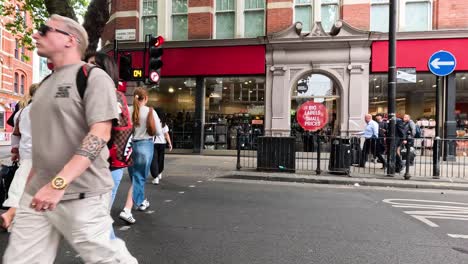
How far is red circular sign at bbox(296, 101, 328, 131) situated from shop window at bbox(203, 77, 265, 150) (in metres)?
2.52

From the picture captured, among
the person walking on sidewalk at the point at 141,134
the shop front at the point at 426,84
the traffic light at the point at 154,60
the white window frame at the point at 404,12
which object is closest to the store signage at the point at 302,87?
the shop front at the point at 426,84

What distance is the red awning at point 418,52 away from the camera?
13820 mm

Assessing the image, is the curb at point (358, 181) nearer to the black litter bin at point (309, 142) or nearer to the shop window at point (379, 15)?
the black litter bin at point (309, 142)

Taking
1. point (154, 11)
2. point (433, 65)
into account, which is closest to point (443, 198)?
point (433, 65)

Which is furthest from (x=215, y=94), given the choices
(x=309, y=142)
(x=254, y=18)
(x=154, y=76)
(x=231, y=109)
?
(x=154, y=76)

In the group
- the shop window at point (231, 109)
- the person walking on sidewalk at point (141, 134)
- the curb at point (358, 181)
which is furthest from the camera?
the shop window at point (231, 109)

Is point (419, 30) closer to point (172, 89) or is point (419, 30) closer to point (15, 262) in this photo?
point (172, 89)

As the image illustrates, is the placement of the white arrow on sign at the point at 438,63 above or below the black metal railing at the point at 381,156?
above

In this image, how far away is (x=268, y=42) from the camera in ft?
49.1

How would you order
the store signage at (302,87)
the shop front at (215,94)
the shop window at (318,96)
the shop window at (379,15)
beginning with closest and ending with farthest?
the shop window at (379,15)
the shop window at (318,96)
the store signage at (302,87)
the shop front at (215,94)

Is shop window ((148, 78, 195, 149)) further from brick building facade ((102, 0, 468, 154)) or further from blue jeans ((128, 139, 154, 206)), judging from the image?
blue jeans ((128, 139, 154, 206))

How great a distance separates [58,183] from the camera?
1868 mm

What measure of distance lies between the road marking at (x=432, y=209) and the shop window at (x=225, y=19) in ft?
36.3

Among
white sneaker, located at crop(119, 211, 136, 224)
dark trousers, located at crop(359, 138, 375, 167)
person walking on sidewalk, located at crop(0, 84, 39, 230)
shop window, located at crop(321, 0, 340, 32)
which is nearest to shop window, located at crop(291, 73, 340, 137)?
shop window, located at crop(321, 0, 340, 32)
